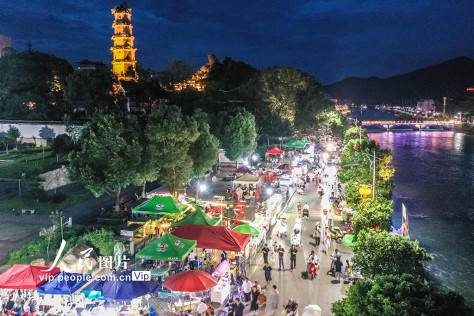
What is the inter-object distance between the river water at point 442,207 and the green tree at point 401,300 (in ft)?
58.8

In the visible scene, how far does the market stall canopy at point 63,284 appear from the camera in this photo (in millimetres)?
12712

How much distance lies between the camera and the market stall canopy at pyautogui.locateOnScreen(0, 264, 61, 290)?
1295 centimetres

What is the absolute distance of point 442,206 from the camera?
43000mm

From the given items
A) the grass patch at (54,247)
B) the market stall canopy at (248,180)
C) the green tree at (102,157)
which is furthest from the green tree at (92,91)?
the grass patch at (54,247)

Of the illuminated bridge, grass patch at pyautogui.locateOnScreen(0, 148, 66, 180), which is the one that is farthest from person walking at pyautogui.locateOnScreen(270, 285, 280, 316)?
the illuminated bridge

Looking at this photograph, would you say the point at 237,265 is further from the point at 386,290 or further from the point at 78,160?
the point at 78,160

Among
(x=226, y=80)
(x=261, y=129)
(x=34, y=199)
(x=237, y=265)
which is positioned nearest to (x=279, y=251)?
(x=237, y=265)

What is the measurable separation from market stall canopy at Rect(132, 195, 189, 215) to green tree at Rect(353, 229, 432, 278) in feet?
34.4

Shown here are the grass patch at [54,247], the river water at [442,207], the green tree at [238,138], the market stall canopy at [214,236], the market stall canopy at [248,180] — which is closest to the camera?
the market stall canopy at [214,236]

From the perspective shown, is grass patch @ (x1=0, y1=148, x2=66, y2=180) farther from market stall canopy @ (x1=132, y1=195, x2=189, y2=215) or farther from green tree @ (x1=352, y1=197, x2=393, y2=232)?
green tree @ (x1=352, y1=197, x2=393, y2=232)

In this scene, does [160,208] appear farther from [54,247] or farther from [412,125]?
[412,125]

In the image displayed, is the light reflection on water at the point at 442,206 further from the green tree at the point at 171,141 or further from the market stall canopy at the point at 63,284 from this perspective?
the market stall canopy at the point at 63,284

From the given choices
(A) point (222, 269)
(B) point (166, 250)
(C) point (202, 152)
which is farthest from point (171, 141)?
(A) point (222, 269)

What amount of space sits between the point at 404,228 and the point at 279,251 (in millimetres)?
6726
